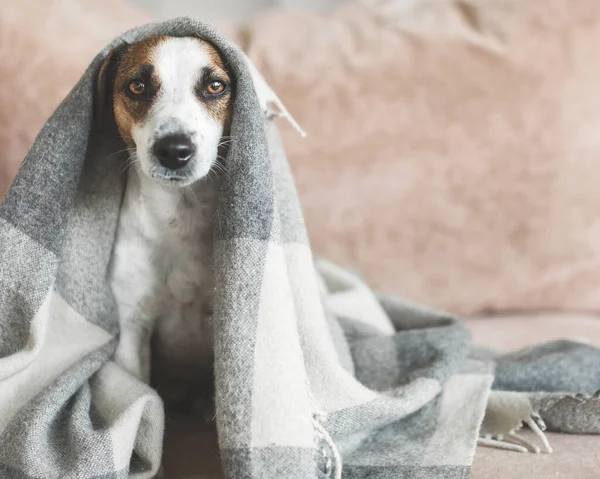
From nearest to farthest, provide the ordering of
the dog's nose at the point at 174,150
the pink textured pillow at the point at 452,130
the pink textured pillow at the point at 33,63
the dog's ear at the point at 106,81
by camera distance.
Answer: the dog's nose at the point at 174,150 → the dog's ear at the point at 106,81 → the pink textured pillow at the point at 33,63 → the pink textured pillow at the point at 452,130

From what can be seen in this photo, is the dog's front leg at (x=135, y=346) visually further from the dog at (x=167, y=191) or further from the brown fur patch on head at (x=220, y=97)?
the brown fur patch on head at (x=220, y=97)

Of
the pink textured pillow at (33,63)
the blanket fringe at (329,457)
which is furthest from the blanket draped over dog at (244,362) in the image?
the pink textured pillow at (33,63)

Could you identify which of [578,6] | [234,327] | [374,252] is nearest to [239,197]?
[234,327]

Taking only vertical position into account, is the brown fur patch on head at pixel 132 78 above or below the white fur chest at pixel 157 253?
above

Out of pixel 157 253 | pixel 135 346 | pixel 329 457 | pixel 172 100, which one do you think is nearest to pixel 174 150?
pixel 172 100

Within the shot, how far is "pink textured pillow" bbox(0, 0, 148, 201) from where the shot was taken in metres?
1.32

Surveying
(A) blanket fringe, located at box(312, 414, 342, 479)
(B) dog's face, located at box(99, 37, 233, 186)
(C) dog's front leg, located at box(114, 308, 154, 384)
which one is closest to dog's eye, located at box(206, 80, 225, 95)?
(B) dog's face, located at box(99, 37, 233, 186)

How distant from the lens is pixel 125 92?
40.3 inches

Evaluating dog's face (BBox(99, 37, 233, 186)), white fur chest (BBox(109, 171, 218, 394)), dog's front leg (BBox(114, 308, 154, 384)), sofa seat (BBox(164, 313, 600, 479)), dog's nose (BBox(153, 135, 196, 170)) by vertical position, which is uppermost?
dog's face (BBox(99, 37, 233, 186))

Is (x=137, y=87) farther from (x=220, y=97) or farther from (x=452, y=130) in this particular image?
(x=452, y=130)

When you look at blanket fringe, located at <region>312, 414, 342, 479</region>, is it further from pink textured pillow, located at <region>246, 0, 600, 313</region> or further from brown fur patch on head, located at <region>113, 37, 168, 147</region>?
pink textured pillow, located at <region>246, 0, 600, 313</region>

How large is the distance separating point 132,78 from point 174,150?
16cm

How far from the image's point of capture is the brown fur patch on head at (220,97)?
1009 millimetres

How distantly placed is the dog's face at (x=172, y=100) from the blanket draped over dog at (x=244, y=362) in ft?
0.09
